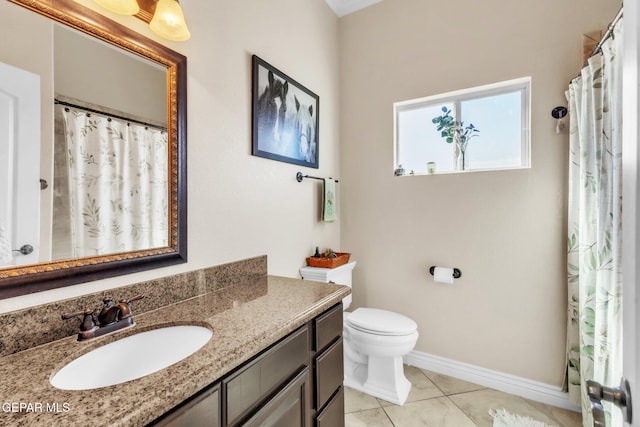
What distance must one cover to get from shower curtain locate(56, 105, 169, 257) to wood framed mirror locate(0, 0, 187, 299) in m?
0.02

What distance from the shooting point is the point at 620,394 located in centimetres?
51

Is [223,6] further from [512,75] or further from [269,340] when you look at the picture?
[512,75]

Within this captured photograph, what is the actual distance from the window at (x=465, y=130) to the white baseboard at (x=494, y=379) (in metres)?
1.46

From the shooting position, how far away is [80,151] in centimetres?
90

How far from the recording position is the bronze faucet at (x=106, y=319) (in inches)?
32.3

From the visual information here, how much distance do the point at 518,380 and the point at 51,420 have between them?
2433mm

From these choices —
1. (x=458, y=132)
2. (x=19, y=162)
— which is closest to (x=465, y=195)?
(x=458, y=132)

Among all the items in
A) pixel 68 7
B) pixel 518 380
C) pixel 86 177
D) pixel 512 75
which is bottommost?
pixel 518 380

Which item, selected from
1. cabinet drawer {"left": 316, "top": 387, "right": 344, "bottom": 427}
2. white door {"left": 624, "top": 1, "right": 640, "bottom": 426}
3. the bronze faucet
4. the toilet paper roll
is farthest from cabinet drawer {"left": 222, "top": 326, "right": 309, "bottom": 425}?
the toilet paper roll

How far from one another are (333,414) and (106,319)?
99 centimetres

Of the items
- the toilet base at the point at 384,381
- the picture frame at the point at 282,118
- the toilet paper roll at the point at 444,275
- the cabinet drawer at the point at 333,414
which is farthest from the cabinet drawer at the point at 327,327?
the toilet paper roll at the point at 444,275

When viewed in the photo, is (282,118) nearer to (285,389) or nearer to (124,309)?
(124,309)

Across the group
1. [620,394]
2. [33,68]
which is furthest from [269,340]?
[33,68]

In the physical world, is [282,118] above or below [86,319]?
above
